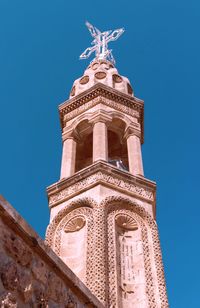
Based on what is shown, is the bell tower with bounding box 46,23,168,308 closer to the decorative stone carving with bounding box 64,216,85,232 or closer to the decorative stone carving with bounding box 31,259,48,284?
the decorative stone carving with bounding box 64,216,85,232

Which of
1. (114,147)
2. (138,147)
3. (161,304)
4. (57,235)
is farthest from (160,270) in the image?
(114,147)

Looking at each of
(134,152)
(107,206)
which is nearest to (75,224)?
(107,206)

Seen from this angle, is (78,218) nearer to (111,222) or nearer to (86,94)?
(111,222)

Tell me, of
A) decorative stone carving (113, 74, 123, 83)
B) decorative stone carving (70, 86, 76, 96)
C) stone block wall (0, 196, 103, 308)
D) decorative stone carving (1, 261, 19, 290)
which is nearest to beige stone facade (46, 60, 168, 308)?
decorative stone carving (113, 74, 123, 83)

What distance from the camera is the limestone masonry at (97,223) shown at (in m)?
4.06

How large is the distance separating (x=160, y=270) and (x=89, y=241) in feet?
5.06

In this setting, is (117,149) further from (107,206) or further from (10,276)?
(10,276)

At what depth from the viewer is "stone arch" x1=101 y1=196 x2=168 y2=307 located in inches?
332

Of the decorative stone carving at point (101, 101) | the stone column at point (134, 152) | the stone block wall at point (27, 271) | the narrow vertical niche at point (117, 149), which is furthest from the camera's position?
the narrow vertical niche at point (117, 149)

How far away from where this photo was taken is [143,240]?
9727 millimetres

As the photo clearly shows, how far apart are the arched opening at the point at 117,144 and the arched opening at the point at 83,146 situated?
63 cm

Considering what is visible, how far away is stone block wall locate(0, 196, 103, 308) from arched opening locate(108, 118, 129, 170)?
845 centimetres

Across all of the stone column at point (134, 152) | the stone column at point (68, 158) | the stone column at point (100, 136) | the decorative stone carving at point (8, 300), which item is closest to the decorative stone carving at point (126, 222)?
the stone column at point (134, 152)

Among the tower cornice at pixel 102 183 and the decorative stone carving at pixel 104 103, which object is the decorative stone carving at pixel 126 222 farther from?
the decorative stone carving at pixel 104 103
